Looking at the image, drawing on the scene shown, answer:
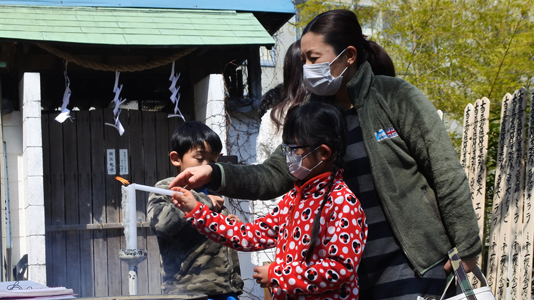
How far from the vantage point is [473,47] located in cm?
940

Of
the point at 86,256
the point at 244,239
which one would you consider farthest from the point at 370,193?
the point at 86,256

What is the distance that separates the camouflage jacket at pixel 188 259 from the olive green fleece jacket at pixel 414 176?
106cm

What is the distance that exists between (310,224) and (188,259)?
4.41ft

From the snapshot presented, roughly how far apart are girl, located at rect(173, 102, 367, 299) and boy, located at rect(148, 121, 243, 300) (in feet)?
2.87

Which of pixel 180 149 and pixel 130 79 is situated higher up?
pixel 130 79

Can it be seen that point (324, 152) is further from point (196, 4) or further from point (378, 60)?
point (196, 4)

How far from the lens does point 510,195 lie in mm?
4848

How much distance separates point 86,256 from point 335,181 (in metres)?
4.86

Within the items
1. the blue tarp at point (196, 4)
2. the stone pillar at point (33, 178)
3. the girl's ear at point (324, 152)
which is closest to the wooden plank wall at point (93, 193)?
the stone pillar at point (33, 178)

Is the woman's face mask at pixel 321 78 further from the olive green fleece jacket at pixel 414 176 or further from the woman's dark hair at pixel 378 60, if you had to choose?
the woman's dark hair at pixel 378 60

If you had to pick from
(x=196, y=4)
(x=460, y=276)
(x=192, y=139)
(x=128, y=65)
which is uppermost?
(x=196, y=4)

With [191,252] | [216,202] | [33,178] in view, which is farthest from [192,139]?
[33,178]

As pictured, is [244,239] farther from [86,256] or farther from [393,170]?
[86,256]

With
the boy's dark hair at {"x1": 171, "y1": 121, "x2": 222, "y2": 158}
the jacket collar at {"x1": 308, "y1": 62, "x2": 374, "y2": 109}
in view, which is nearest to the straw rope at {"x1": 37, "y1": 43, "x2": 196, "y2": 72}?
the boy's dark hair at {"x1": 171, "y1": 121, "x2": 222, "y2": 158}
